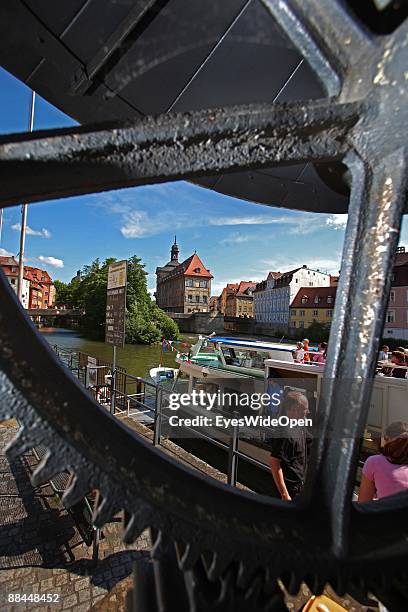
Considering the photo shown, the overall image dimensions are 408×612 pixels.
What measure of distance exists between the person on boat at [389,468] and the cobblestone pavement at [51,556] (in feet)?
9.41

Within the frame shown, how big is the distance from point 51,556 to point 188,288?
78.6 metres

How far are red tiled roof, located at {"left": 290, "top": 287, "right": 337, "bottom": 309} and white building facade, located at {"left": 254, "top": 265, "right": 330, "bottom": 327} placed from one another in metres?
1.46

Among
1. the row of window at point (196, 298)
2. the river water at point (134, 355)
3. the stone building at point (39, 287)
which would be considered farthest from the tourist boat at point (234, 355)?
the row of window at point (196, 298)

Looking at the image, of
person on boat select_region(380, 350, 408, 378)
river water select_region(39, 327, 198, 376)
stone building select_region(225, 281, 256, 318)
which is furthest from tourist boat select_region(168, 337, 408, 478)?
stone building select_region(225, 281, 256, 318)

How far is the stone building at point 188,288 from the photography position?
8125 cm

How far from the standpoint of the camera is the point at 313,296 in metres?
62.1

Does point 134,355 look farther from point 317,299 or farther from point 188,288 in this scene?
point 188,288

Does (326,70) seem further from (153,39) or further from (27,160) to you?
(153,39)

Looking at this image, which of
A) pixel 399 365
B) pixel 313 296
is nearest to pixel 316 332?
pixel 313 296

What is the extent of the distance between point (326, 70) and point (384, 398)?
23.7ft

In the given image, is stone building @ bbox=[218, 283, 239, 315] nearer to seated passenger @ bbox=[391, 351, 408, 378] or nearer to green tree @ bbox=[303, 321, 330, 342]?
green tree @ bbox=[303, 321, 330, 342]

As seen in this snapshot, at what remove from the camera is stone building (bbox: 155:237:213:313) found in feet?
267

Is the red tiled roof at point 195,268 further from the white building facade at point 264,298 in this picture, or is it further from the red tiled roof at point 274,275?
the red tiled roof at point 274,275

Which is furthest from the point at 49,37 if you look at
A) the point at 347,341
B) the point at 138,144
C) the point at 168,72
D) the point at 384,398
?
the point at 384,398
